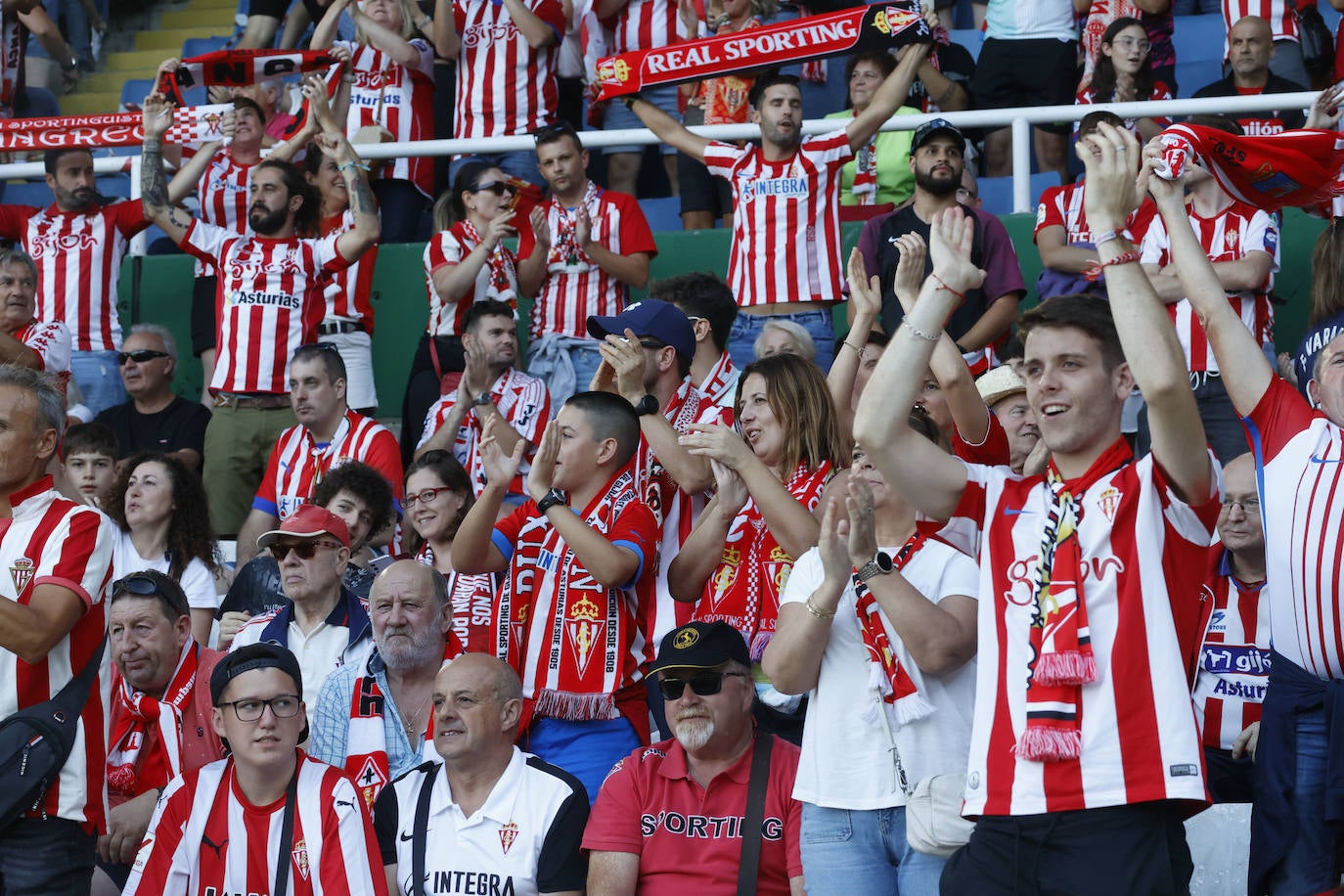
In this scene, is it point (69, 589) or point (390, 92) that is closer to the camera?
point (69, 589)

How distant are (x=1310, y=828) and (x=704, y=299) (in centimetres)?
377

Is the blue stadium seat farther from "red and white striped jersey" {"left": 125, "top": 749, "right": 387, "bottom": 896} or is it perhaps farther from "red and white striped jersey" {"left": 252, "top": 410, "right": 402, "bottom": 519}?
"red and white striped jersey" {"left": 125, "top": 749, "right": 387, "bottom": 896}

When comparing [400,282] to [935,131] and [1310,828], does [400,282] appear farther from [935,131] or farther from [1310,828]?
[1310,828]

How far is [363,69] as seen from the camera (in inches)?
424

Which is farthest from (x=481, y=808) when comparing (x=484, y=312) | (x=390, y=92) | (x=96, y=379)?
(x=390, y=92)

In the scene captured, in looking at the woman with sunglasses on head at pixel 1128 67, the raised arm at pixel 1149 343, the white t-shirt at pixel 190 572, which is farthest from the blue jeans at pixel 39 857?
the woman with sunglasses on head at pixel 1128 67

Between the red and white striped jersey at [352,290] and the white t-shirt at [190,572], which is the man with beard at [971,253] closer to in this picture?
the red and white striped jersey at [352,290]

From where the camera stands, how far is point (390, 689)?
19.1 feet

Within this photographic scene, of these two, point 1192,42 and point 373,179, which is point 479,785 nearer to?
point 373,179

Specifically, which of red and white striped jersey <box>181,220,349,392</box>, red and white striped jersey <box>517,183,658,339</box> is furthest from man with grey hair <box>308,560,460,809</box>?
red and white striped jersey <box>181,220,349,392</box>

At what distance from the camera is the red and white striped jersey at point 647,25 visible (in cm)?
1073

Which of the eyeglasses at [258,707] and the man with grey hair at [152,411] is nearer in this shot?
the eyeglasses at [258,707]

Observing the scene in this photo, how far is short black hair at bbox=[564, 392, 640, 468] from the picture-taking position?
5.72 meters

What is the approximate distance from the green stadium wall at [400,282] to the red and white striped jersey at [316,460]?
177 cm
